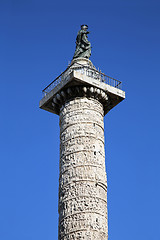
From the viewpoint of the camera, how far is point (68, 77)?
39.8 ft

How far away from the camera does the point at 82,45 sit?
1368 centimetres

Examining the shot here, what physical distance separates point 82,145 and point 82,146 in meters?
0.03

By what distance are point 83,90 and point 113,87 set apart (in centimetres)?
107

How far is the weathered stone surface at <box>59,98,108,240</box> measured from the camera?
10320mm

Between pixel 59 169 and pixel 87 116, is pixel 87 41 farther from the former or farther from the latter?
pixel 59 169

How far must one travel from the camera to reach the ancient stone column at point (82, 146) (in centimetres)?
1038

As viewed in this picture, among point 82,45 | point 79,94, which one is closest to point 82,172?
point 79,94

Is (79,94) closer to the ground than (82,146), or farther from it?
farther from it

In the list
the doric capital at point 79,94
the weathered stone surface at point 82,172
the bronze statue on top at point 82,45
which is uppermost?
the bronze statue on top at point 82,45

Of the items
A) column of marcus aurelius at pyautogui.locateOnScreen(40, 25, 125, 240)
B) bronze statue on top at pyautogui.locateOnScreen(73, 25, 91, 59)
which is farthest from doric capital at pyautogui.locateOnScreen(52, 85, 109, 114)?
bronze statue on top at pyautogui.locateOnScreen(73, 25, 91, 59)

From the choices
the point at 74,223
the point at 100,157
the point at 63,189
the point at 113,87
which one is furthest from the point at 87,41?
the point at 74,223

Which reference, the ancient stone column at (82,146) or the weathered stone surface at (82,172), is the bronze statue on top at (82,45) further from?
the weathered stone surface at (82,172)

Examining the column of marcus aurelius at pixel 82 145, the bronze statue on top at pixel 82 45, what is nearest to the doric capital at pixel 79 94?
the column of marcus aurelius at pixel 82 145

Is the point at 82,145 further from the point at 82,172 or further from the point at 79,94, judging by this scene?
A: the point at 79,94
